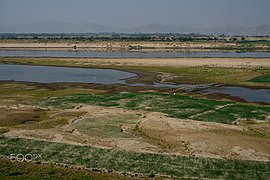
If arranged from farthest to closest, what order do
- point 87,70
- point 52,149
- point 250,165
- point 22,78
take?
point 87,70, point 22,78, point 52,149, point 250,165

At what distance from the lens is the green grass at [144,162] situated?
2088 centimetres

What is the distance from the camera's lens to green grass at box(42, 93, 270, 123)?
33.1 meters

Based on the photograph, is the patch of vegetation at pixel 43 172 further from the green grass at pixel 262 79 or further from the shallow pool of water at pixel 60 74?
the green grass at pixel 262 79

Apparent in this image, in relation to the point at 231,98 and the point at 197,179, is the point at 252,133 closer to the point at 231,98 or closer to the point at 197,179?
the point at 197,179

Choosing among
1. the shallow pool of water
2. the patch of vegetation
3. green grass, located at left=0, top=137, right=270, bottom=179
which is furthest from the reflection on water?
the patch of vegetation

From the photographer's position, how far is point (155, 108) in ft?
118

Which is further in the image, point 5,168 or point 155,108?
point 155,108

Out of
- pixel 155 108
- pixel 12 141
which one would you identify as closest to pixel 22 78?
pixel 155 108

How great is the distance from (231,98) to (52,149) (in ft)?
76.3

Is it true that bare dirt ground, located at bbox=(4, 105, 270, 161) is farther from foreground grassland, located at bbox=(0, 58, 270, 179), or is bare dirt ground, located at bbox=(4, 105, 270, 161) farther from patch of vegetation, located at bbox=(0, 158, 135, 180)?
patch of vegetation, located at bbox=(0, 158, 135, 180)

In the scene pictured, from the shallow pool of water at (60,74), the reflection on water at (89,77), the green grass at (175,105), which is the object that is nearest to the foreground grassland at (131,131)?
the green grass at (175,105)

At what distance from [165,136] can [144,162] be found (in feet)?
17.6

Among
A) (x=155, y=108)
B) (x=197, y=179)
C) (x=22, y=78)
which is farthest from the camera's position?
(x=22, y=78)

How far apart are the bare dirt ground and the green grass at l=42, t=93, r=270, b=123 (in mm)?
2143
